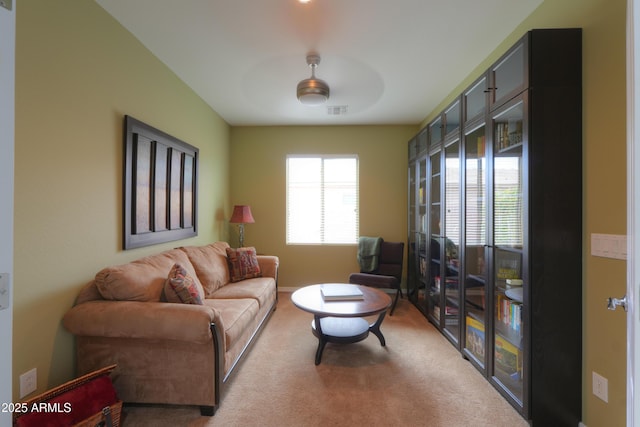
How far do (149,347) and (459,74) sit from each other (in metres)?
3.52

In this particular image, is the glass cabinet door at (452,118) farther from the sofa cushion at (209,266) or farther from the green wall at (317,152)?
the sofa cushion at (209,266)

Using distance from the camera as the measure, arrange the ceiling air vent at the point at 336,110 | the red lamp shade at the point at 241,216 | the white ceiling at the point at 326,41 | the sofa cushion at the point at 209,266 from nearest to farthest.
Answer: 1. the white ceiling at the point at 326,41
2. the sofa cushion at the point at 209,266
3. the ceiling air vent at the point at 336,110
4. the red lamp shade at the point at 241,216

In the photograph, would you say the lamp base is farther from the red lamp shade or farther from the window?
the window

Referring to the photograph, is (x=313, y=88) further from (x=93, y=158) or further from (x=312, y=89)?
(x=93, y=158)

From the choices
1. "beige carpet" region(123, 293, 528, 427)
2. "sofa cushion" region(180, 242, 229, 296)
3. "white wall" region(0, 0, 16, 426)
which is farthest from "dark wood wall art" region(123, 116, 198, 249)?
"white wall" region(0, 0, 16, 426)

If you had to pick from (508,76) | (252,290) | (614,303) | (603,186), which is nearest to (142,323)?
(252,290)

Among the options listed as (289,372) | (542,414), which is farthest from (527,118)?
(289,372)

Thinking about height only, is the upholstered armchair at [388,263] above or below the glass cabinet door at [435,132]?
below

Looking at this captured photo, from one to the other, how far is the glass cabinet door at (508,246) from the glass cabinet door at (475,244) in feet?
0.39

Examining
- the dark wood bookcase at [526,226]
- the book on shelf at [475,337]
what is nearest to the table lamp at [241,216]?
the dark wood bookcase at [526,226]

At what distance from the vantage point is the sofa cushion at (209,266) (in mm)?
2693

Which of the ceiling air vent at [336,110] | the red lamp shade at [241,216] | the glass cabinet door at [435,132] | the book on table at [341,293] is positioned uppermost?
the ceiling air vent at [336,110]

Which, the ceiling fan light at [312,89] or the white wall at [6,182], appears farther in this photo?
the ceiling fan light at [312,89]

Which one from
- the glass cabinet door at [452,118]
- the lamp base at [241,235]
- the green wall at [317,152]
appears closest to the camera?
the glass cabinet door at [452,118]
